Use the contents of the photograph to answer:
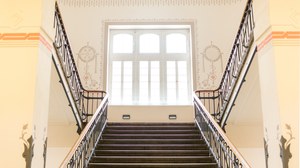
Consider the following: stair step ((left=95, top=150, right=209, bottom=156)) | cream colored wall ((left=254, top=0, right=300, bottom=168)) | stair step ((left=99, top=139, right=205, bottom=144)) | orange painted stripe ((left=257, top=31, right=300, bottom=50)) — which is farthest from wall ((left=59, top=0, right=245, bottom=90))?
orange painted stripe ((left=257, top=31, right=300, bottom=50))

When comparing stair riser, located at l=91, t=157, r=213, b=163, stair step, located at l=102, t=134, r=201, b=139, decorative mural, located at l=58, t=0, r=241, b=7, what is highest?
decorative mural, located at l=58, t=0, r=241, b=7

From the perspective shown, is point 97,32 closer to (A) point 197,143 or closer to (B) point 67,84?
(B) point 67,84

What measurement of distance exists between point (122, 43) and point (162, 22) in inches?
56.7

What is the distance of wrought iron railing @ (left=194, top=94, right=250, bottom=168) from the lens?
23.3ft

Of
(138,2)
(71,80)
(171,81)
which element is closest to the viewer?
(71,80)

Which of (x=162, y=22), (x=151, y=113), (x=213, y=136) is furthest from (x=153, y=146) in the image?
(x=162, y=22)

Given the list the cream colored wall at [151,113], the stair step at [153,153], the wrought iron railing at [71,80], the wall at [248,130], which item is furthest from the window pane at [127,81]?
the stair step at [153,153]

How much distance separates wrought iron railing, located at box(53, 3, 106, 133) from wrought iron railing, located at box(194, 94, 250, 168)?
2.99m

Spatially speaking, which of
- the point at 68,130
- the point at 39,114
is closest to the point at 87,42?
the point at 68,130

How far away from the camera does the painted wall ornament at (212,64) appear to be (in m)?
11.4

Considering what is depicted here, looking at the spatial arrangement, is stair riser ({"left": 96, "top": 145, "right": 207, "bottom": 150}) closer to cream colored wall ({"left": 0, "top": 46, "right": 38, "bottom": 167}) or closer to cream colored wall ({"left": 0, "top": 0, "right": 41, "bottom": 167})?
cream colored wall ({"left": 0, "top": 0, "right": 41, "bottom": 167})

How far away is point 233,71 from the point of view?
8430mm

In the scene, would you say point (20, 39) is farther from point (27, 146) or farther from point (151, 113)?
point (151, 113)

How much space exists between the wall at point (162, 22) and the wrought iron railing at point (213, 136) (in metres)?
1.69
